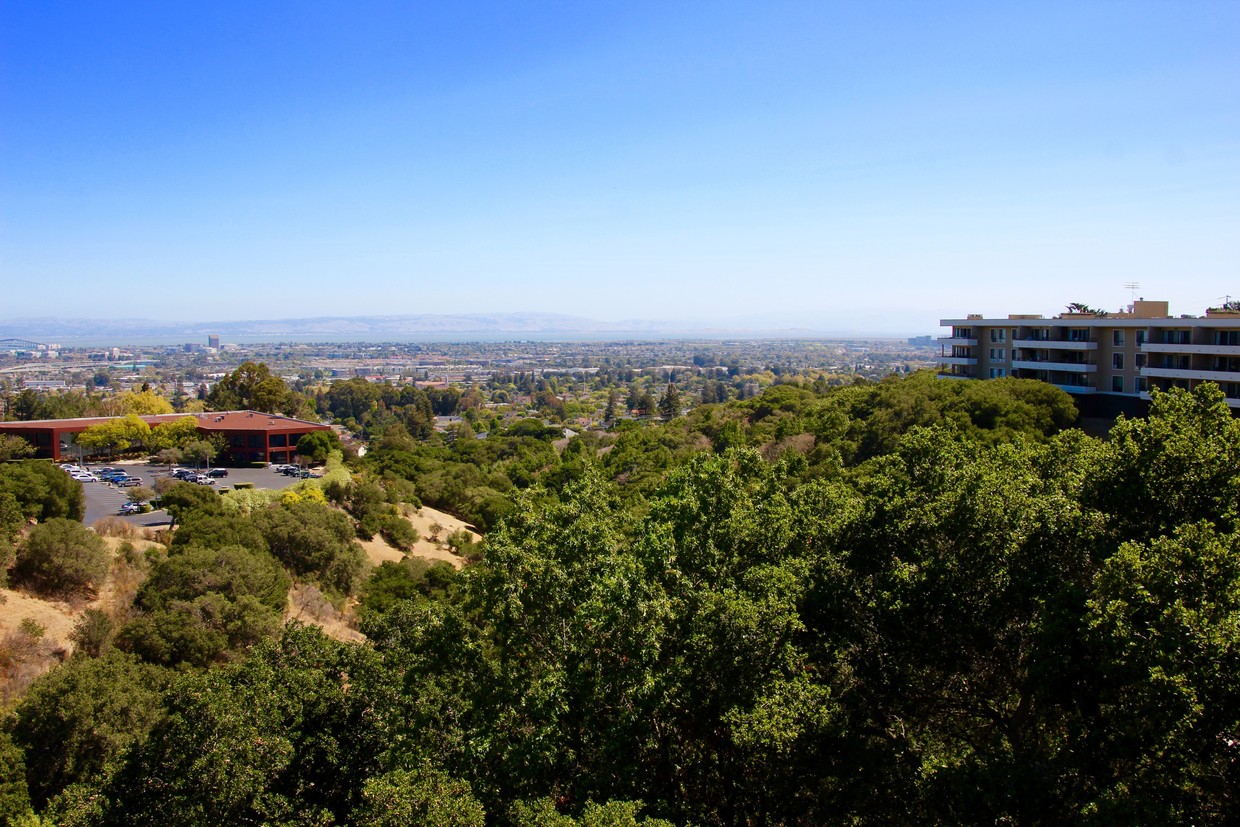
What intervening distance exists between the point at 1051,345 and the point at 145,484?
1725 inches

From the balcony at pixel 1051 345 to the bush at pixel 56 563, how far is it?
39.2m

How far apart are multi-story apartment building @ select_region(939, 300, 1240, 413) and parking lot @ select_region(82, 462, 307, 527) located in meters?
37.3

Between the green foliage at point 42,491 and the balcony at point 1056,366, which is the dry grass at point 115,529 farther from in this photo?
the balcony at point 1056,366

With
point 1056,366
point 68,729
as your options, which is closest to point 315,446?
point 68,729

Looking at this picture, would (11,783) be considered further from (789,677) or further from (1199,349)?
(1199,349)

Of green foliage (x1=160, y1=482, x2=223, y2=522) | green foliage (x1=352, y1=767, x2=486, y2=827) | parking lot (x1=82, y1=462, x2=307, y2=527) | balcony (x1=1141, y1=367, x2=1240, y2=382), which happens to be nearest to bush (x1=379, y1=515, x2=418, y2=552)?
green foliage (x1=160, y1=482, x2=223, y2=522)

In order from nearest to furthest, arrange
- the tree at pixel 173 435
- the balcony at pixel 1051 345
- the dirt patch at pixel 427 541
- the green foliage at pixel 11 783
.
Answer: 1. the green foliage at pixel 11 783
2. the dirt patch at pixel 427 541
3. the balcony at pixel 1051 345
4. the tree at pixel 173 435

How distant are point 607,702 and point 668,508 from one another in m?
4.19

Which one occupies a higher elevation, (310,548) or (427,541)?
(310,548)

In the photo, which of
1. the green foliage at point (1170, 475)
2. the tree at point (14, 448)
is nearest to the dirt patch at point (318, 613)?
the green foliage at point (1170, 475)

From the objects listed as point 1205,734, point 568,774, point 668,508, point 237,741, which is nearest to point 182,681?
point 237,741

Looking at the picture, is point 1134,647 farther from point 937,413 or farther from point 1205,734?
point 937,413

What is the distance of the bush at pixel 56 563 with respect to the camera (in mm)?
21703

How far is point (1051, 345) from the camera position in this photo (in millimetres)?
39562
